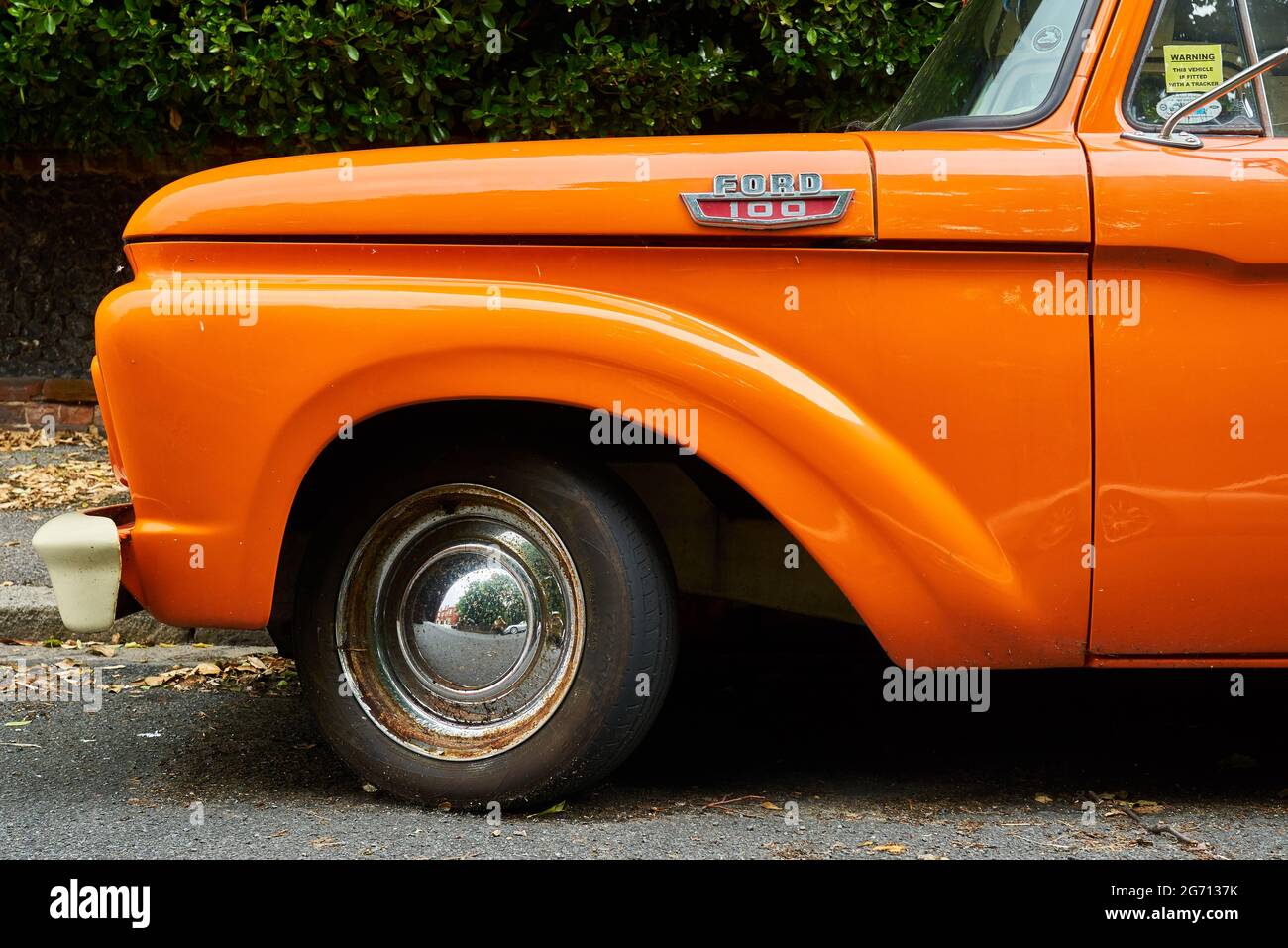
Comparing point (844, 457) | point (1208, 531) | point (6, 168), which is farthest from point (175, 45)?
point (1208, 531)

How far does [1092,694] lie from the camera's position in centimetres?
400

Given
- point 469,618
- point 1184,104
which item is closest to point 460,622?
point 469,618

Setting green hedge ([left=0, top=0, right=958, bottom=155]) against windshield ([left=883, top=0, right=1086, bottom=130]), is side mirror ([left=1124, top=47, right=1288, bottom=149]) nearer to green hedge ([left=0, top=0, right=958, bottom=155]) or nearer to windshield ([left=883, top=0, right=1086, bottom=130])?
windshield ([left=883, top=0, right=1086, bottom=130])

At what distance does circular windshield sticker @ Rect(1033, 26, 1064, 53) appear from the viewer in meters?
2.92

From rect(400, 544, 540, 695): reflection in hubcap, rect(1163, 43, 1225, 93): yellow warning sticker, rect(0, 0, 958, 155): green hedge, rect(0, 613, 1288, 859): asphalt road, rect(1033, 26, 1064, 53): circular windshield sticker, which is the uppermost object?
rect(0, 0, 958, 155): green hedge

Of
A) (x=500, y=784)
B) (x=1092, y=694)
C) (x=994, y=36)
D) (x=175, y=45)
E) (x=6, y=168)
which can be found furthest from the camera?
(x=6, y=168)

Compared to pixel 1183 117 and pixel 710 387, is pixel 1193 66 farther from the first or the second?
pixel 710 387

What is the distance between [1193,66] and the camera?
9.39ft

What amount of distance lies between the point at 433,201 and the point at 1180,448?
62.1 inches

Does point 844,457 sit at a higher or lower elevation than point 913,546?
higher

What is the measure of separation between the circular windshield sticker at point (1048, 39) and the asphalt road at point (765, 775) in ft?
4.96

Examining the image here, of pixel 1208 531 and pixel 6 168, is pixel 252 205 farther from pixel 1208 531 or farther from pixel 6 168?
pixel 6 168

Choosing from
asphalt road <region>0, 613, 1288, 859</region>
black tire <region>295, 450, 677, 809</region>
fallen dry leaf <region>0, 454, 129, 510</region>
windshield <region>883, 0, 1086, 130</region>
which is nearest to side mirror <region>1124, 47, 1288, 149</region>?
windshield <region>883, 0, 1086, 130</region>

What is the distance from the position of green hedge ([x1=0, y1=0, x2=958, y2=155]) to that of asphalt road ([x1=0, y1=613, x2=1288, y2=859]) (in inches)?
124
